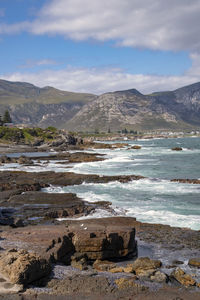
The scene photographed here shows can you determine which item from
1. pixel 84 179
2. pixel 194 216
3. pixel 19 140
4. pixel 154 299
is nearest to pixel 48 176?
pixel 84 179

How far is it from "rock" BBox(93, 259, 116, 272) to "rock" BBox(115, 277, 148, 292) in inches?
73.2

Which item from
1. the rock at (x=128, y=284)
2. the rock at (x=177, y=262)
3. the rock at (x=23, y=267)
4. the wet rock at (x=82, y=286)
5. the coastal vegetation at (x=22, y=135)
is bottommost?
the rock at (x=177, y=262)

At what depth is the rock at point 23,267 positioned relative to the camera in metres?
Result: 13.7

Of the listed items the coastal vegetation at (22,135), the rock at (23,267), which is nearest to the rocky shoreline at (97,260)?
the rock at (23,267)

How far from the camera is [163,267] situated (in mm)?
17047

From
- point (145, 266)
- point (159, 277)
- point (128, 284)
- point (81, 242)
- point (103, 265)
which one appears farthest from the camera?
point (81, 242)

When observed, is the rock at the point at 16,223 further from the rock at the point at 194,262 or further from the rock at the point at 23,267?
the rock at the point at 194,262

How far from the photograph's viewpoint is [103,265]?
661 inches

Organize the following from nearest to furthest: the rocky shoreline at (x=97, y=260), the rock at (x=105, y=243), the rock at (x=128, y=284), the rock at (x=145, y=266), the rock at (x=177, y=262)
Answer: the rocky shoreline at (x=97, y=260), the rock at (x=128, y=284), the rock at (x=145, y=266), the rock at (x=177, y=262), the rock at (x=105, y=243)

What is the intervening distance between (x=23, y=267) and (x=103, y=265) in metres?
4.80

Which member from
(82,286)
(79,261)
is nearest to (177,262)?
(79,261)

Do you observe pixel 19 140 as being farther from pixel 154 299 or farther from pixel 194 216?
pixel 154 299

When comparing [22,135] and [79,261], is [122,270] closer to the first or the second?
[79,261]

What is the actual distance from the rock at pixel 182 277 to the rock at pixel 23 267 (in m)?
6.40
